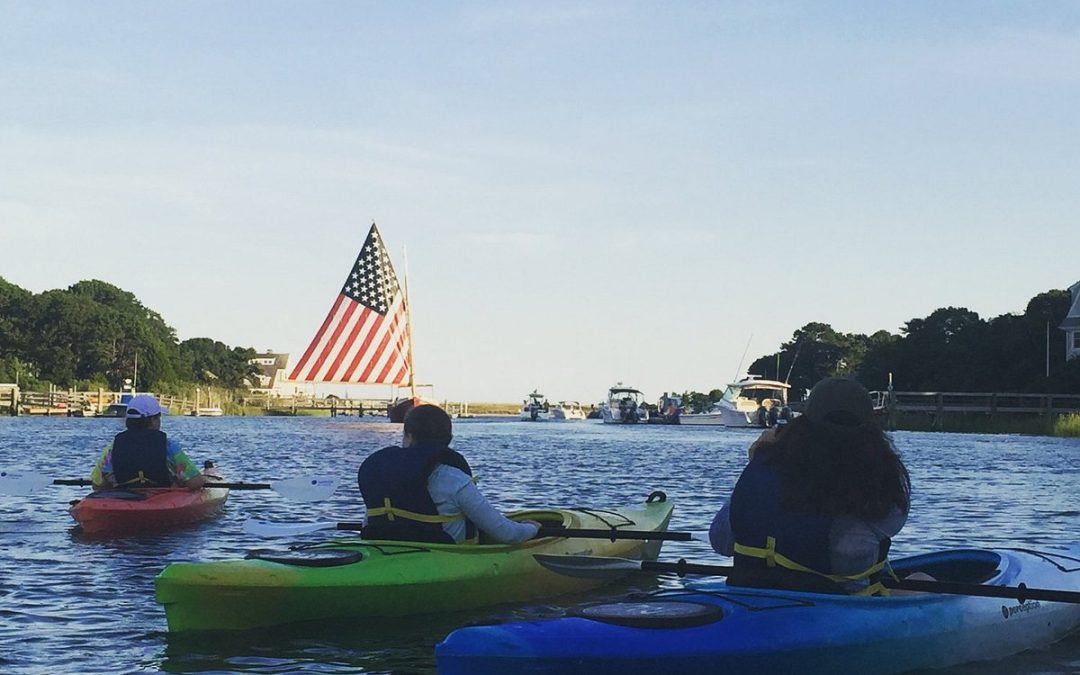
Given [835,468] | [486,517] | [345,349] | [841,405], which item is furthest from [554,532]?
[345,349]

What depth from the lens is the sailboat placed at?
161 ft

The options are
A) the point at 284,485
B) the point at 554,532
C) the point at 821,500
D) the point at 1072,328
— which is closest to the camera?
the point at 821,500

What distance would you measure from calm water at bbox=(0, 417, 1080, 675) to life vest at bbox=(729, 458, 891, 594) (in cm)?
156

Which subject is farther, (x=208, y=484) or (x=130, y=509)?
(x=208, y=484)

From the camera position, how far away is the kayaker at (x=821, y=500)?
6637 mm

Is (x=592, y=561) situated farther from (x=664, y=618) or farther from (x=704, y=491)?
(x=704, y=491)

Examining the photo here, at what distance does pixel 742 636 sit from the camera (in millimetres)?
6625

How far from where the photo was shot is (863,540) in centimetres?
705

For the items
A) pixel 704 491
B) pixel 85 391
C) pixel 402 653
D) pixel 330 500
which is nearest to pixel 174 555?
pixel 402 653

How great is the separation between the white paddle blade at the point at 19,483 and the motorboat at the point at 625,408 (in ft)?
286

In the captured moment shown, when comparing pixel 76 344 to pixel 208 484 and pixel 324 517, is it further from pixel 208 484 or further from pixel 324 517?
pixel 208 484

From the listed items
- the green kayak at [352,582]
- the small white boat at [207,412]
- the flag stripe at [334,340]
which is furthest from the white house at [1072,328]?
the small white boat at [207,412]

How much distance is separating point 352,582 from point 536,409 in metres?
124

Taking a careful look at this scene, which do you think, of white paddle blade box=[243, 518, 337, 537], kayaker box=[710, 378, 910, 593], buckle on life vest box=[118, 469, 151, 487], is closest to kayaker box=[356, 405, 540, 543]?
white paddle blade box=[243, 518, 337, 537]
